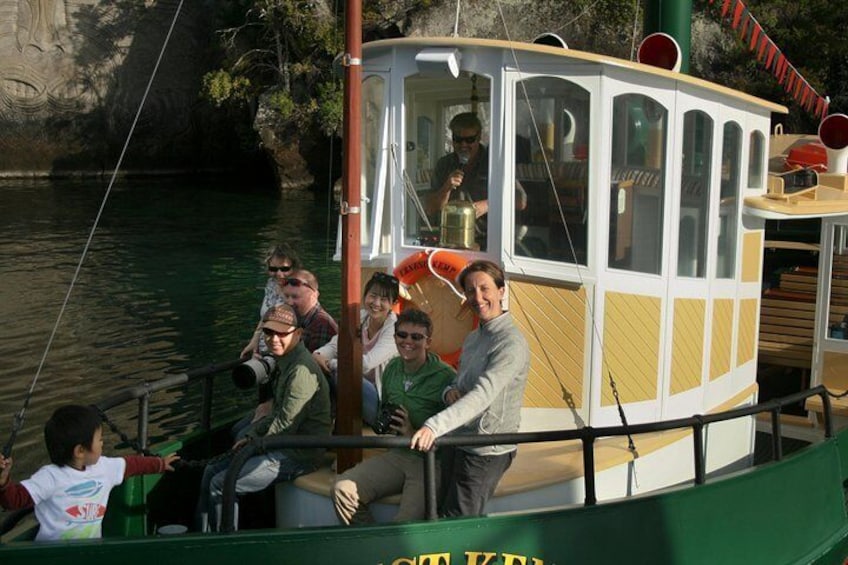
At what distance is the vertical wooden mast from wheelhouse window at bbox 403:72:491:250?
117 centimetres

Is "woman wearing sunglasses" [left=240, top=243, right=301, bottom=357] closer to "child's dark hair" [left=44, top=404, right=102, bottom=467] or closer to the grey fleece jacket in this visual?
the grey fleece jacket

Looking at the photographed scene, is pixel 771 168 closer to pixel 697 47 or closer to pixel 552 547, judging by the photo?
pixel 552 547

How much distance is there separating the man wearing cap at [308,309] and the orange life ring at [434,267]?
1.78 ft

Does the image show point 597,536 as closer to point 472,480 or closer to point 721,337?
point 472,480

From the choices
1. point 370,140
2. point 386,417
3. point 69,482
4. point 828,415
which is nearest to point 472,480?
point 386,417

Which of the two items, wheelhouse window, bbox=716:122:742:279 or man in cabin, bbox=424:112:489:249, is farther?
wheelhouse window, bbox=716:122:742:279

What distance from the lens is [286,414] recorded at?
17.1ft

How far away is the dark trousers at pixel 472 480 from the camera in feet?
16.0

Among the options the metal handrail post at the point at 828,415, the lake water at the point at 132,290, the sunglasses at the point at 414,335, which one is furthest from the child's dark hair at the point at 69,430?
the lake water at the point at 132,290

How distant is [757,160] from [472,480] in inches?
150

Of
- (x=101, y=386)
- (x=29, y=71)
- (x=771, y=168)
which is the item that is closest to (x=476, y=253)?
(x=771, y=168)

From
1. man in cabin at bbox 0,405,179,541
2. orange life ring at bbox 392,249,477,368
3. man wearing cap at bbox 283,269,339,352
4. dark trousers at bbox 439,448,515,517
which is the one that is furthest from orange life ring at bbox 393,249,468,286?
man in cabin at bbox 0,405,179,541

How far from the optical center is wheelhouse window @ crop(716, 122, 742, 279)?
6.85 metres

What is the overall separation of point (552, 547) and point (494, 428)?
2.04 feet
